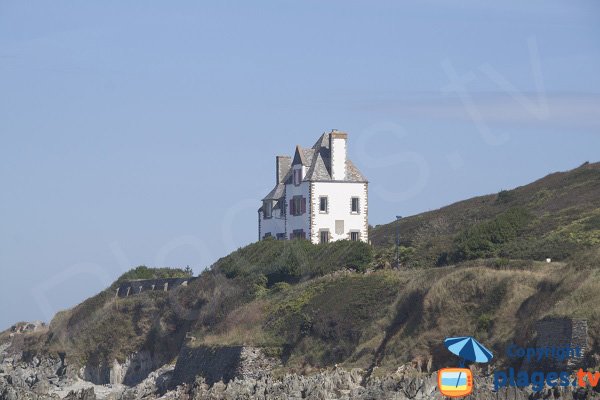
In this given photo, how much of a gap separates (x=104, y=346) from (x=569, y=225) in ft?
80.1

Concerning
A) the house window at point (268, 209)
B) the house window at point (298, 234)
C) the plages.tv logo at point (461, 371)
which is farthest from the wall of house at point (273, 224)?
the plages.tv logo at point (461, 371)

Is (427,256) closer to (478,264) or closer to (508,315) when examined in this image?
(478,264)

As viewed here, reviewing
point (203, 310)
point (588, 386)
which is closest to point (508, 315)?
point (588, 386)

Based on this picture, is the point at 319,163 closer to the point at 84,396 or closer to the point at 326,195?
the point at 326,195

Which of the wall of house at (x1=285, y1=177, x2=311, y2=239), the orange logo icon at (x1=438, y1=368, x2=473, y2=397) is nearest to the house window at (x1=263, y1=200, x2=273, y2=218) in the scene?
the wall of house at (x1=285, y1=177, x2=311, y2=239)

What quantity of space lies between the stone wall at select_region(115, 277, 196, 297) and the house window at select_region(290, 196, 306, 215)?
6.53 m

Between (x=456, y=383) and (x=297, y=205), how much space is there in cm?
3054

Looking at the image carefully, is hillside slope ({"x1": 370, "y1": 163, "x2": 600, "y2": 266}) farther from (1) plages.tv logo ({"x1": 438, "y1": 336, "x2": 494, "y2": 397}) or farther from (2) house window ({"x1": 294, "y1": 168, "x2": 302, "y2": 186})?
(1) plages.tv logo ({"x1": 438, "y1": 336, "x2": 494, "y2": 397})

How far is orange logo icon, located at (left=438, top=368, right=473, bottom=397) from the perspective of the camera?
97.8 ft

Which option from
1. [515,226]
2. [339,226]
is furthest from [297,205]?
[515,226]

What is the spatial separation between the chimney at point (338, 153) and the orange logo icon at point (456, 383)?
94.9ft

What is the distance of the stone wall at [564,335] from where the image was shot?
32.1 m

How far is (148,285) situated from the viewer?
64.6 metres

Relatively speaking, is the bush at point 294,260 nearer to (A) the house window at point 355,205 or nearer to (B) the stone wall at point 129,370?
(A) the house window at point 355,205
